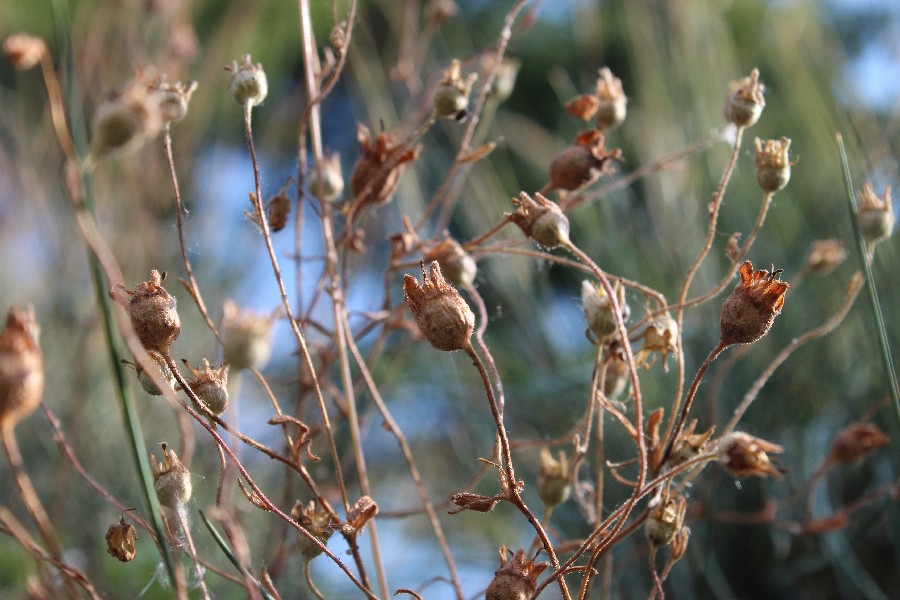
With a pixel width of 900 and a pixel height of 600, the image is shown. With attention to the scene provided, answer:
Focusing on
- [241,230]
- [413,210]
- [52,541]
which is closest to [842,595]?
[413,210]

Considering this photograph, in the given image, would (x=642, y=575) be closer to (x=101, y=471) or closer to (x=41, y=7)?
(x=101, y=471)

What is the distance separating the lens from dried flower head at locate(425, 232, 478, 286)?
0.41m

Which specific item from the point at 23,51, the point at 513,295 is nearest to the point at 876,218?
the point at 23,51

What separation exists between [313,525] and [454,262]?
136 millimetres

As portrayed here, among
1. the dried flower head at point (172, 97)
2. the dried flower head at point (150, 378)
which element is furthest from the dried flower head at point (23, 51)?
the dried flower head at point (150, 378)

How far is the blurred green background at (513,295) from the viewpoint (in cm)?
73

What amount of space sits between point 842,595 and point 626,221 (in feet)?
1.49

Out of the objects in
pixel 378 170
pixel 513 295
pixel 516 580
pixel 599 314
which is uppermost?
pixel 513 295

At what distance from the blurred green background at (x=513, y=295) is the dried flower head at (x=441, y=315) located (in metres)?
0.20

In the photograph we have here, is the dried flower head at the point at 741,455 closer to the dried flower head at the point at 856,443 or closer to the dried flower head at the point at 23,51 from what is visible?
the dried flower head at the point at 856,443

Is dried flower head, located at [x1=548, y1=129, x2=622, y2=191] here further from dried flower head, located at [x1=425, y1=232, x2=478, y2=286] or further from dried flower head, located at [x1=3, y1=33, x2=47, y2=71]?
dried flower head, located at [x1=3, y1=33, x2=47, y2=71]

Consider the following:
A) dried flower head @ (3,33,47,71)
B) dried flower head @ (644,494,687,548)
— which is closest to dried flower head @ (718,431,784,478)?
dried flower head @ (644,494,687,548)

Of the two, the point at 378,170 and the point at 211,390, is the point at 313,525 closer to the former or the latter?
the point at 211,390

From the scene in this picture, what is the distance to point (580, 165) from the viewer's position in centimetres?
43
